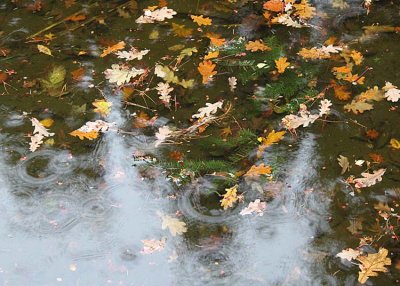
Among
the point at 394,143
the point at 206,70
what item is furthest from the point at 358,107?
the point at 206,70

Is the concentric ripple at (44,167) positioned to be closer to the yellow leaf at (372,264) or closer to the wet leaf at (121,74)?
the wet leaf at (121,74)

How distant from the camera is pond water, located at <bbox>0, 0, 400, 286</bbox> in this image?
2.65 metres

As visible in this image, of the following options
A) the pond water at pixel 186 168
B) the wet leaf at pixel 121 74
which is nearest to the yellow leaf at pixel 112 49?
the pond water at pixel 186 168

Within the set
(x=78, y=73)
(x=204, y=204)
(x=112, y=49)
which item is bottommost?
(x=204, y=204)

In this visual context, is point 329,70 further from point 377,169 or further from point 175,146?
point 175,146

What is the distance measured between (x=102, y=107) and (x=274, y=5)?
1878 millimetres

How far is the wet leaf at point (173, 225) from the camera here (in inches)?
110

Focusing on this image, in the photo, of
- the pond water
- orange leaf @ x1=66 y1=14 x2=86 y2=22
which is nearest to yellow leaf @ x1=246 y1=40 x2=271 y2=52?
the pond water

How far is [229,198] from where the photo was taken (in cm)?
290

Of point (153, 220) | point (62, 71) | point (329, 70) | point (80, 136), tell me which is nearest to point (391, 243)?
point (153, 220)

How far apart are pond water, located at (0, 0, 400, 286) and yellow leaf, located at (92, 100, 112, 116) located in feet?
0.11

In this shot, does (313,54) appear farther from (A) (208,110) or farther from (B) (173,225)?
(B) (173,225)

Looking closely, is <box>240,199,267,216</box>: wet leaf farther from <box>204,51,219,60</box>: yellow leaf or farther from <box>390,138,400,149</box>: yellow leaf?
<box>204,51,219,60</box>: yellow leaf

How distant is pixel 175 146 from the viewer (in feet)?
10.7
